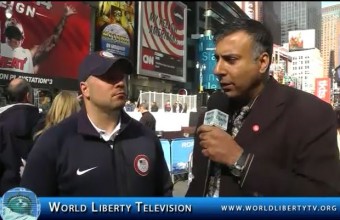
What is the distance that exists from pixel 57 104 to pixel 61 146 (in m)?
1.92

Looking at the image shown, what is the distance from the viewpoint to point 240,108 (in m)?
1.55

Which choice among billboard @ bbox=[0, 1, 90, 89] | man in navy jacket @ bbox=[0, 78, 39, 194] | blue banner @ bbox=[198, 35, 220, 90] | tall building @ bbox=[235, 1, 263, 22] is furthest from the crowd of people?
billboard @ bbox=[0, 1, 90, 89]

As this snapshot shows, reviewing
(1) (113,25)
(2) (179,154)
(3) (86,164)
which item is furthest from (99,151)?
(1) (113,25)

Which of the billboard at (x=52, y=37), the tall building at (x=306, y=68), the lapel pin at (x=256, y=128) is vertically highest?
the billboard at (x=52, y=37)

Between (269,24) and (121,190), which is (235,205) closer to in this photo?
(121,190)

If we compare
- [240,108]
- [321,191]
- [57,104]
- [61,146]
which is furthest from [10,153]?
[321,191]

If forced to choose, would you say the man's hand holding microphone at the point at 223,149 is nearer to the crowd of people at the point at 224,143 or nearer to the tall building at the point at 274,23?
the crowd of people at the point at 224,143

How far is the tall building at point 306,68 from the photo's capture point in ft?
5.57

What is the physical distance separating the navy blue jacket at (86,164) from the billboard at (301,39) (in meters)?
0.73

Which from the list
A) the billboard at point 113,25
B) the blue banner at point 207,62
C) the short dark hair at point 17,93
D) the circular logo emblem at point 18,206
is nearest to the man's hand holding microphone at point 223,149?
the blue banner at point 207,62

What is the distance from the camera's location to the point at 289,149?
137cm

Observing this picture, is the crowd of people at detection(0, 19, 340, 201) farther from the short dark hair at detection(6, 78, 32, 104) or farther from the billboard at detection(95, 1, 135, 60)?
the billboard at detection(95, 1, 135, 60)

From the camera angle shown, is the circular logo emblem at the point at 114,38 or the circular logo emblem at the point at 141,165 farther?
the circular logo emblem at the point at 114,38

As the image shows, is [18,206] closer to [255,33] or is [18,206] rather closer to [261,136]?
[261,136]
